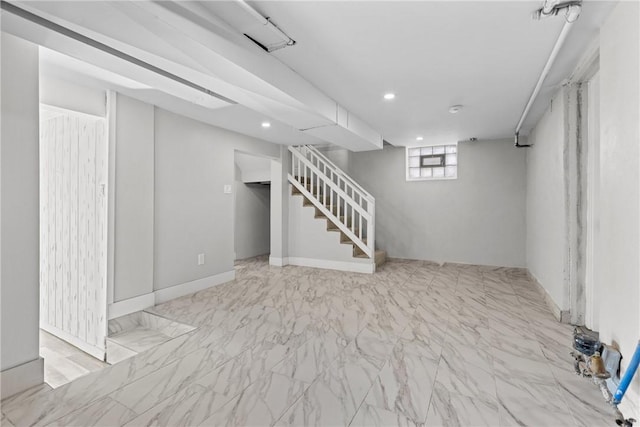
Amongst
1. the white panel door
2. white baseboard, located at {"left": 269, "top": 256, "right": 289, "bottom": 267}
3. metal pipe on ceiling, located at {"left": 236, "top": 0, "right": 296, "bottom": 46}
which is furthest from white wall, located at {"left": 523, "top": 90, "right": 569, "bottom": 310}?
the white panel door

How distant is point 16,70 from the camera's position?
6.07ft

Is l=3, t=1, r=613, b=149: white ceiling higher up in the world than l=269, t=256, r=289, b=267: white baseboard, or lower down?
higher up

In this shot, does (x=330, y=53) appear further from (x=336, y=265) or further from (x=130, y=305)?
(x=336, y=265)

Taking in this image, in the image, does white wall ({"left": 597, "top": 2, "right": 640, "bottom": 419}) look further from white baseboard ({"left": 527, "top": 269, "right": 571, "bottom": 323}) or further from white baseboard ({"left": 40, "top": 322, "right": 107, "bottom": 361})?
white baseboard ({"left": 40, "top": 322, "right": 107, "bottom": 361})

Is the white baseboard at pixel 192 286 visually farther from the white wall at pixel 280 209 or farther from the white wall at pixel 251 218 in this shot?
the white wall at pixel 251 218

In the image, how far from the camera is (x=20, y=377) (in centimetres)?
182

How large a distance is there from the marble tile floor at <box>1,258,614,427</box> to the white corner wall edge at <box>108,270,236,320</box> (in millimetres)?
151

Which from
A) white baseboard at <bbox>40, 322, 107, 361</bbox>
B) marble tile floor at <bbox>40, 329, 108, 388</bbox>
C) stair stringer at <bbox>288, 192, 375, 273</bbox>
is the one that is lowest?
marble tile floor at <bbox>40, 329, 108, 388</bbox>

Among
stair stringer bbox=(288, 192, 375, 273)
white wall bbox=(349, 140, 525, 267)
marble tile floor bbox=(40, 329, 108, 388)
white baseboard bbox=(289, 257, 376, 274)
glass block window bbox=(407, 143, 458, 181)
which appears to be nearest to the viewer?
marble tile floor bbox=(40, 329, 108, 388)

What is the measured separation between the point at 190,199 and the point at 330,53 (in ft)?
8.47

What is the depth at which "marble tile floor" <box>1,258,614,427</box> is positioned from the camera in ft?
5.25

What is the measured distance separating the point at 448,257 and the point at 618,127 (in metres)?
4.35

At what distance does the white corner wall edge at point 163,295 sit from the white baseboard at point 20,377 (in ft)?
3.58

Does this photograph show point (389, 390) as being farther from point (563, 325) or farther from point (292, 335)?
point (563, 325)
